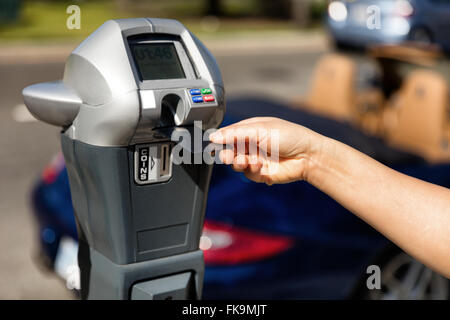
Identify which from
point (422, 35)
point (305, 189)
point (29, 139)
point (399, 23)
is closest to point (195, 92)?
point (305, 189)

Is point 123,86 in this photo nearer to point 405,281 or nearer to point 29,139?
point 405,281

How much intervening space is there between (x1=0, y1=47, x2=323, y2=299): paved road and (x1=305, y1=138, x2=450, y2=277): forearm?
7.31 feet

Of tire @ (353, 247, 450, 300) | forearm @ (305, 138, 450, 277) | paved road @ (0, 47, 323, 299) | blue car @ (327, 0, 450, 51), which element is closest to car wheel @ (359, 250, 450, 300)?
tire @ (353, 247, 450, 300)

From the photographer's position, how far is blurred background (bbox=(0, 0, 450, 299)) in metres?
2.73

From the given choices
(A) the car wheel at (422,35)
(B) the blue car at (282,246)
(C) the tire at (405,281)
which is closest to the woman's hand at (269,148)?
(B) the blue car at (282,246)

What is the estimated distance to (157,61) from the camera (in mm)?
1417

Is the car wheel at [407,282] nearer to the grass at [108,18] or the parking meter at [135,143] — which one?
the parking meter at [135,143]

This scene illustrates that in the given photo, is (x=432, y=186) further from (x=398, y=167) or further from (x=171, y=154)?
(x=398, y=167)

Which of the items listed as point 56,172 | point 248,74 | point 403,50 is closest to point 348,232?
point 56,172

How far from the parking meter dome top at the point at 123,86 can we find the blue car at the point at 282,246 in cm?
129

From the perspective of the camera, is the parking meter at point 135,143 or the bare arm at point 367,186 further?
the bare arm at point 367,186

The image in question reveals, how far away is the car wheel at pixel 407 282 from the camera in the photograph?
302cm

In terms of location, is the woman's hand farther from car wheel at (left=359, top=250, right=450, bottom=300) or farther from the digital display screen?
car wheel at (left=359, top=250, right=450, bottom=300)

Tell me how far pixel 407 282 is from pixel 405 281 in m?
0.01
